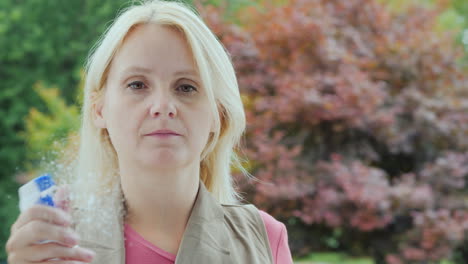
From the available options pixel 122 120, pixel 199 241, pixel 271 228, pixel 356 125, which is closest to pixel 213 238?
pixel 199 241

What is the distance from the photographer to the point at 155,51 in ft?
2.99

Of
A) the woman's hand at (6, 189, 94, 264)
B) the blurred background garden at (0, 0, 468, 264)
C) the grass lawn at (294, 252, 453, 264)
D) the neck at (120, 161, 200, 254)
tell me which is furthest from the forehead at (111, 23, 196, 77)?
the grass lawn at (294, 252, 453, 264)

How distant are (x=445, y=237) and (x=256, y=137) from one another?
41.0 inches

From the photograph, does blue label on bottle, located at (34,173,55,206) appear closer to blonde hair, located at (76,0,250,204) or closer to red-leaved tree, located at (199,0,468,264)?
blonde hair, located at (76,0,250,204)

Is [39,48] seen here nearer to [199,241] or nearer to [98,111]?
[98,111]

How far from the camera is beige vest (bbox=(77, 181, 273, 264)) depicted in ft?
3.04

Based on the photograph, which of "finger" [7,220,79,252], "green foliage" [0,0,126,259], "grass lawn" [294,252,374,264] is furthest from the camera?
"green foliage" [0,0,126,259]

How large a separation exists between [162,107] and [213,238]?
246 mm

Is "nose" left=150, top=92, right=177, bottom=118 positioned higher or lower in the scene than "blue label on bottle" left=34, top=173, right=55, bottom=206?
higher

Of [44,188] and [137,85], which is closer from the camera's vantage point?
[44,188]

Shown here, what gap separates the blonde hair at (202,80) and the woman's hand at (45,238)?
22 cm

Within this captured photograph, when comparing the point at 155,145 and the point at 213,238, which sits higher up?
the point at 155,145

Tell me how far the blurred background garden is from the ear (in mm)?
1799

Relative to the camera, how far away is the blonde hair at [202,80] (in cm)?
94
